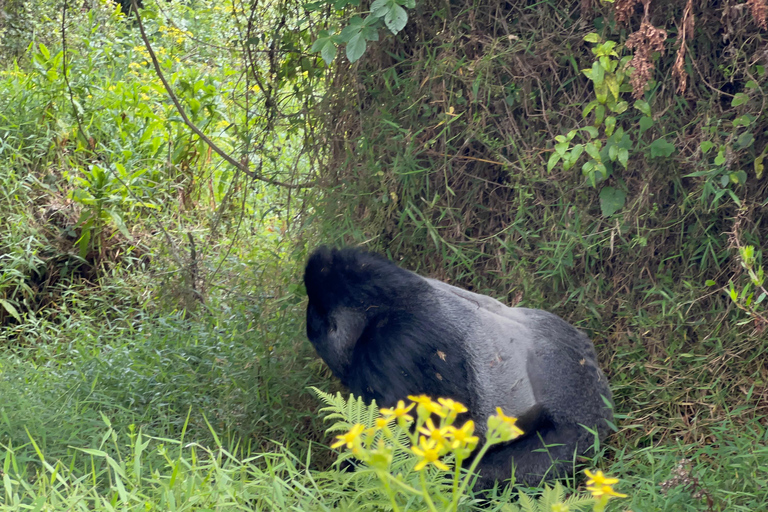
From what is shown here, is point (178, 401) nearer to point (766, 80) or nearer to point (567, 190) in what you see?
point (567, 190)

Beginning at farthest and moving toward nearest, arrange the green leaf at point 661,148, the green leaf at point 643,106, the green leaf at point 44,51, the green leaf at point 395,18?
1. the green leaf at point 44,51
2. the green leaf at point 661,148
3. the green leaf at point 643,106
4. the green leaf at point 395,18

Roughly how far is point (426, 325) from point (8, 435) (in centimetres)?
154

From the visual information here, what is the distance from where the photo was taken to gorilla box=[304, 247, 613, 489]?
7.79ft

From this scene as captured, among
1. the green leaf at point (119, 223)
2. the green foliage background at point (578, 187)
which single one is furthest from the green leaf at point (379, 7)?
the green leaf at point (119, 223)

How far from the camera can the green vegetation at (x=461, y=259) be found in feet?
7.73

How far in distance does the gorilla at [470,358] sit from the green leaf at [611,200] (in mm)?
477

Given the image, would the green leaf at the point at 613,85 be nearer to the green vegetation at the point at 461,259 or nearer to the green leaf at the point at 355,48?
the green vegetation at the point at 461,259

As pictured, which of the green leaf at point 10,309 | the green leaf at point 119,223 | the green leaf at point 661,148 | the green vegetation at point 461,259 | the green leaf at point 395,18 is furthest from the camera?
the green leaf at point 119,223

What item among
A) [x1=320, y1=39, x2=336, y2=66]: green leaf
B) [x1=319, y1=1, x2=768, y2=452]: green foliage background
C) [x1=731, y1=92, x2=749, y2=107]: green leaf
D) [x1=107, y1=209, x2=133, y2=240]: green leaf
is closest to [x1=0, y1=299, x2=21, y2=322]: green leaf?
[x1=107, y1=209, x2=133, y2=240]: green leaf

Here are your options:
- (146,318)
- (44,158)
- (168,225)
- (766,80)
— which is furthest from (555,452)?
(44,158)

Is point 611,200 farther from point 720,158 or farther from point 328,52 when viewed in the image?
point 328,52

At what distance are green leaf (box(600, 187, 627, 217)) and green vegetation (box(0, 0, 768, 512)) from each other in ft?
0.06

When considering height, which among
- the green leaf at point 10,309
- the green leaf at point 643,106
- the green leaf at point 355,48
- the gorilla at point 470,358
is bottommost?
the gorilla at point 470,358

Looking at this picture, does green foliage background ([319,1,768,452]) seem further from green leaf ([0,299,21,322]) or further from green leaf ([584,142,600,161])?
green leaf ([0,299,21,322])
